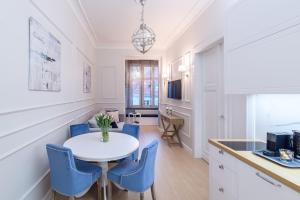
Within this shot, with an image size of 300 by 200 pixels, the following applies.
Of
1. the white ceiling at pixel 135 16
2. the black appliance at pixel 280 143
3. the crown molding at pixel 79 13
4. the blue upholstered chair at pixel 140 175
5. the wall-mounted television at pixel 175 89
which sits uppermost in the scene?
the white ceiling at pixel 135 16

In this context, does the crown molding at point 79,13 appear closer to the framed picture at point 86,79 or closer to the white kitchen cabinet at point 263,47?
the framed picture at point 86,79

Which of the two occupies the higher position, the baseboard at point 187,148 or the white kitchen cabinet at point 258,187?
the white kitchen cabinet at point 258,187

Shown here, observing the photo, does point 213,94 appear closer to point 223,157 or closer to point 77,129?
point 223,157

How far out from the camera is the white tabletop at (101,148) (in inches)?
85.1

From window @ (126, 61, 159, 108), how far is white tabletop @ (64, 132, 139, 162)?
6.45m

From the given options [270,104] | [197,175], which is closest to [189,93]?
[197,175]

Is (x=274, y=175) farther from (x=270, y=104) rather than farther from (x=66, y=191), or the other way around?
(x=66, y=191)

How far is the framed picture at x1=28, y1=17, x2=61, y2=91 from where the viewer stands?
2133mm

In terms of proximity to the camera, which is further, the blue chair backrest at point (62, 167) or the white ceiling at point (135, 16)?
the white ceiling at point (135, 16)

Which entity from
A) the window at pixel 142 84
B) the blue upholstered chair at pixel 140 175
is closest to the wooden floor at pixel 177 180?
the blue upholstered chair at pixel 140 175

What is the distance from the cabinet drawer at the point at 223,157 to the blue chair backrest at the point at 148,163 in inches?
25.6

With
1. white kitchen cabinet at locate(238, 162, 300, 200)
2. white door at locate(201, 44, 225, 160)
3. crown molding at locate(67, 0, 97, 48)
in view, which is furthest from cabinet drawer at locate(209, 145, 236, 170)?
crown molding at locate(67, 0, 97, 48)

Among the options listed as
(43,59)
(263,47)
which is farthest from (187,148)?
(43,59)

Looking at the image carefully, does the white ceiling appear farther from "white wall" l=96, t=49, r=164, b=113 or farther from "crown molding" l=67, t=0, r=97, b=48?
"white wall" l=96, t=49, r=164, b=113
